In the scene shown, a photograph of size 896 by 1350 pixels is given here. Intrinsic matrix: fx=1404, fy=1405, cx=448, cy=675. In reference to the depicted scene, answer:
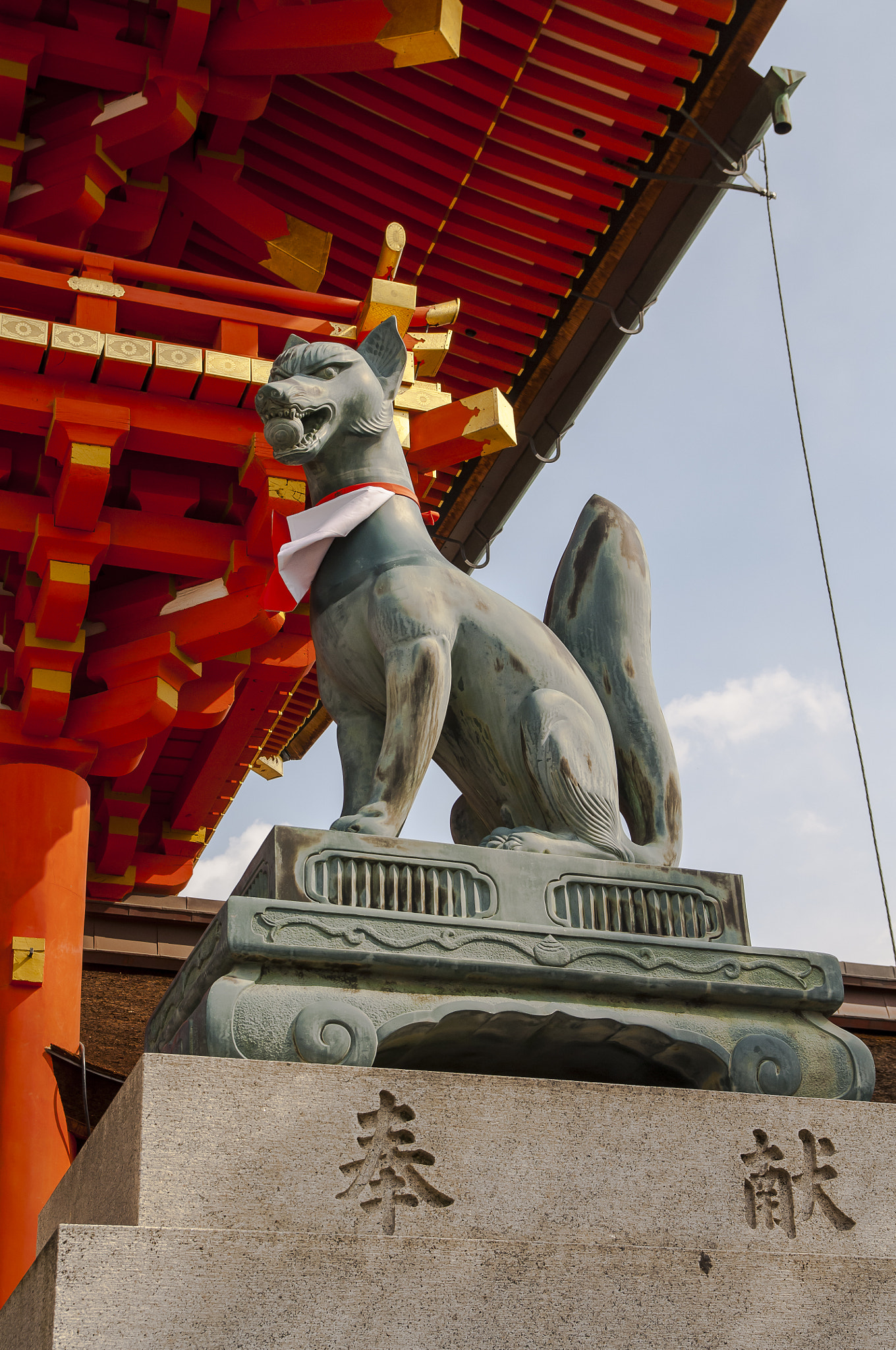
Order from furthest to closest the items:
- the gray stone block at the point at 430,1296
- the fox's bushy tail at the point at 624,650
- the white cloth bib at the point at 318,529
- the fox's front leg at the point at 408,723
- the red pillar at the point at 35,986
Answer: the red pillar at the point at 35,986 < the fox's bushy tail at the point at 624,650 < the white cloth bib at the point at 318,529 < the fox's front leg at the point at 408,723 < the gray stone block at the point at 430,1296

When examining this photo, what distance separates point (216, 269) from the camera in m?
6.14

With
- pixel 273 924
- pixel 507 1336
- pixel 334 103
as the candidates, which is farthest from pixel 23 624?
pixel 507 1336

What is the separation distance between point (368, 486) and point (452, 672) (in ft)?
1.43

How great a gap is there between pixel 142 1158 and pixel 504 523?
243 inches

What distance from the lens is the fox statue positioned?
9.09 feet

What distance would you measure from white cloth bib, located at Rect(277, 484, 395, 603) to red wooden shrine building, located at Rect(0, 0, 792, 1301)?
6.52ft

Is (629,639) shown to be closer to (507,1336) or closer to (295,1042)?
(295,1042)

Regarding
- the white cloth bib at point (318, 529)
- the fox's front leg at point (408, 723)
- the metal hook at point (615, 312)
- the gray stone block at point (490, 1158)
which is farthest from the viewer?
the metal hook at point (615, 312)

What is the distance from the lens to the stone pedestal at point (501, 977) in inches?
93.2

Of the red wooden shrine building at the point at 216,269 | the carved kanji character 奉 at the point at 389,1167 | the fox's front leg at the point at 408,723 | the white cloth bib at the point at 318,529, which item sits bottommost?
the carved kanji character 奉 at the point at 389,1167

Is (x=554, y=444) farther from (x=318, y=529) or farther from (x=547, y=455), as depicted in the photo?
(x=318, y=529)

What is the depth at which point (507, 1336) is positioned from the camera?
2.03m

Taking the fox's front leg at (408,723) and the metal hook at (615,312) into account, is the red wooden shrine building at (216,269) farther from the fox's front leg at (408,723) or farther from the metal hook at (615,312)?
the fox's front leg at (408,723)

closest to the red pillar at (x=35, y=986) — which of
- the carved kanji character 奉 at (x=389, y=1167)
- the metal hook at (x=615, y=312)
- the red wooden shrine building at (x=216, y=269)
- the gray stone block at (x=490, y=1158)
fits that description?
the red wooden shrine building at (x=216, y=269)
